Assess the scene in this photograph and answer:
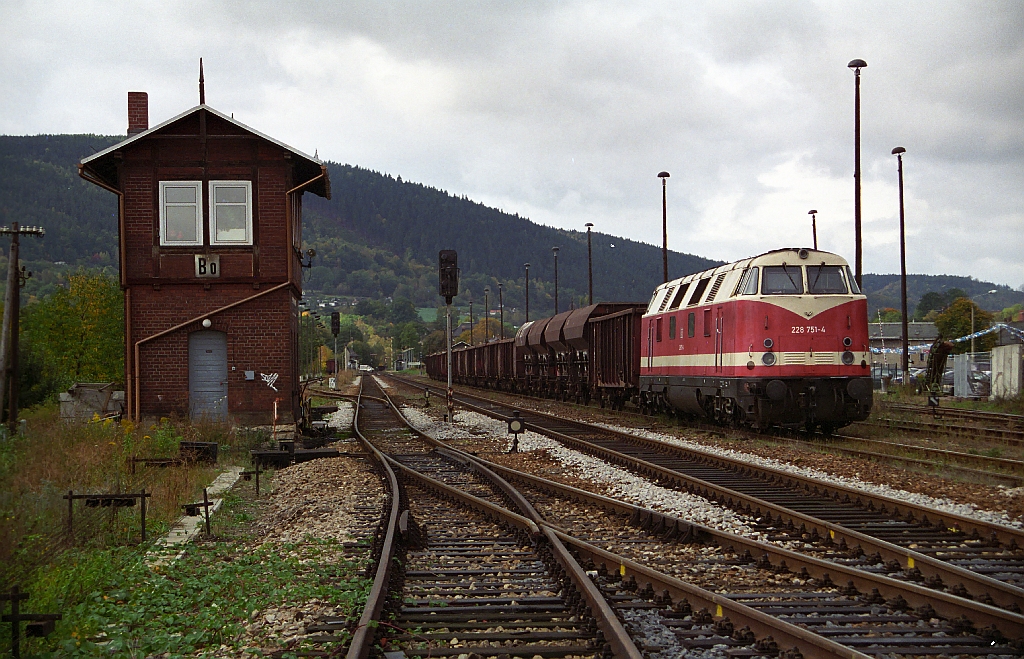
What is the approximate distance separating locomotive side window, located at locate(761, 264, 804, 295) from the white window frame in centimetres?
1269

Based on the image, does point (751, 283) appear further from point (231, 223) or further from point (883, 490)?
point (231, 223)

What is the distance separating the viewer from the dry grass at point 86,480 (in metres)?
7.54

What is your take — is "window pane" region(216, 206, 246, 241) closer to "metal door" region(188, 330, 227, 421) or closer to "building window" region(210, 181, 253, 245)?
"building window" region(210, 181, 253, 245)

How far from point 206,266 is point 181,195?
176cm

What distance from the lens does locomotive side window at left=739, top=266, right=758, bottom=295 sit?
1738 cm

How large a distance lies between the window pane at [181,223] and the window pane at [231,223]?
56cm

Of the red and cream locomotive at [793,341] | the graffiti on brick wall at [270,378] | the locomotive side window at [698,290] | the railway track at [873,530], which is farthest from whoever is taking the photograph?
the graffiti on brick wall at [270,378]

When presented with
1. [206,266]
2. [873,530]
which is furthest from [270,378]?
[873,530]

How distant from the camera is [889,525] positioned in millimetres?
8938

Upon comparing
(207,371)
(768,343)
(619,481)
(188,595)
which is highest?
(768,343)

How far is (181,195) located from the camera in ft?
69.6

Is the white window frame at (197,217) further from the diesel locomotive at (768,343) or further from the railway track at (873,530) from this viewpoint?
the railway track at (873,530)

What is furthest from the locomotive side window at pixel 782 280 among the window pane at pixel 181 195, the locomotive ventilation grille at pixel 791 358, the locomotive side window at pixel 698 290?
the window pane at pixel 181 195

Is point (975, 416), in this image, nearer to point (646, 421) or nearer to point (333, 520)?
point (646, 421)
